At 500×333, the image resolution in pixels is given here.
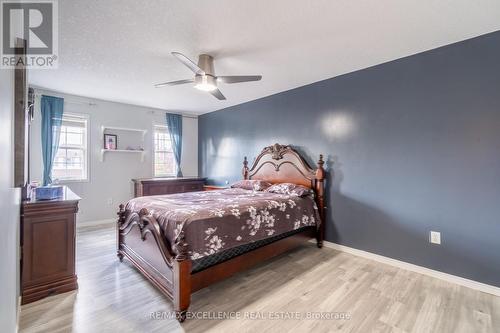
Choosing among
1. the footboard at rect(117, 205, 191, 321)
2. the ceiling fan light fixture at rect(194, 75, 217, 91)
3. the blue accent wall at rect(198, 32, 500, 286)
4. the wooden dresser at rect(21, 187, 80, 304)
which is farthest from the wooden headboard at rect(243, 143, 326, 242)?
the wooden dresser at rect(21, 187, 80, 304)

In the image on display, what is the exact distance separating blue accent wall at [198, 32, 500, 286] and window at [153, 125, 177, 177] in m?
3.27

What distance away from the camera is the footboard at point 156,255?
1.81m

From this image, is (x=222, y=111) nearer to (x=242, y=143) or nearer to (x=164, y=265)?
(x=242, y=143)

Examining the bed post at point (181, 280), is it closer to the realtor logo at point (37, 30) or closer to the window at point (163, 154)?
the realtor logo at point (37, 30)

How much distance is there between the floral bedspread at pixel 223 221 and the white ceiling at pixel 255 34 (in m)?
1.75

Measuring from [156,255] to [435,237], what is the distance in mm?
3015

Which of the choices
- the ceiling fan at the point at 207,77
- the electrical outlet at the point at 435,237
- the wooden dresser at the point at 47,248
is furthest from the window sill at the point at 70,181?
the electrical outlet at the point at 435,237

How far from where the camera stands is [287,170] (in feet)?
12.8

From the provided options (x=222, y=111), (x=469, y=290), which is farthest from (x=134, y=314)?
(x=222, y=111)

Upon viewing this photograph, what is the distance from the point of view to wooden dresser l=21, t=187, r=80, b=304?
6.55 ft

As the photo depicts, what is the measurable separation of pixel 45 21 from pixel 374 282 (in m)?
4.06

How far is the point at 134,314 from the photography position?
188 centimetres

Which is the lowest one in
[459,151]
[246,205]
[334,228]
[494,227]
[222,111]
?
[334,228]

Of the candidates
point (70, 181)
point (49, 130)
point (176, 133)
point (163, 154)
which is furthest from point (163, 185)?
point (49, 130)
